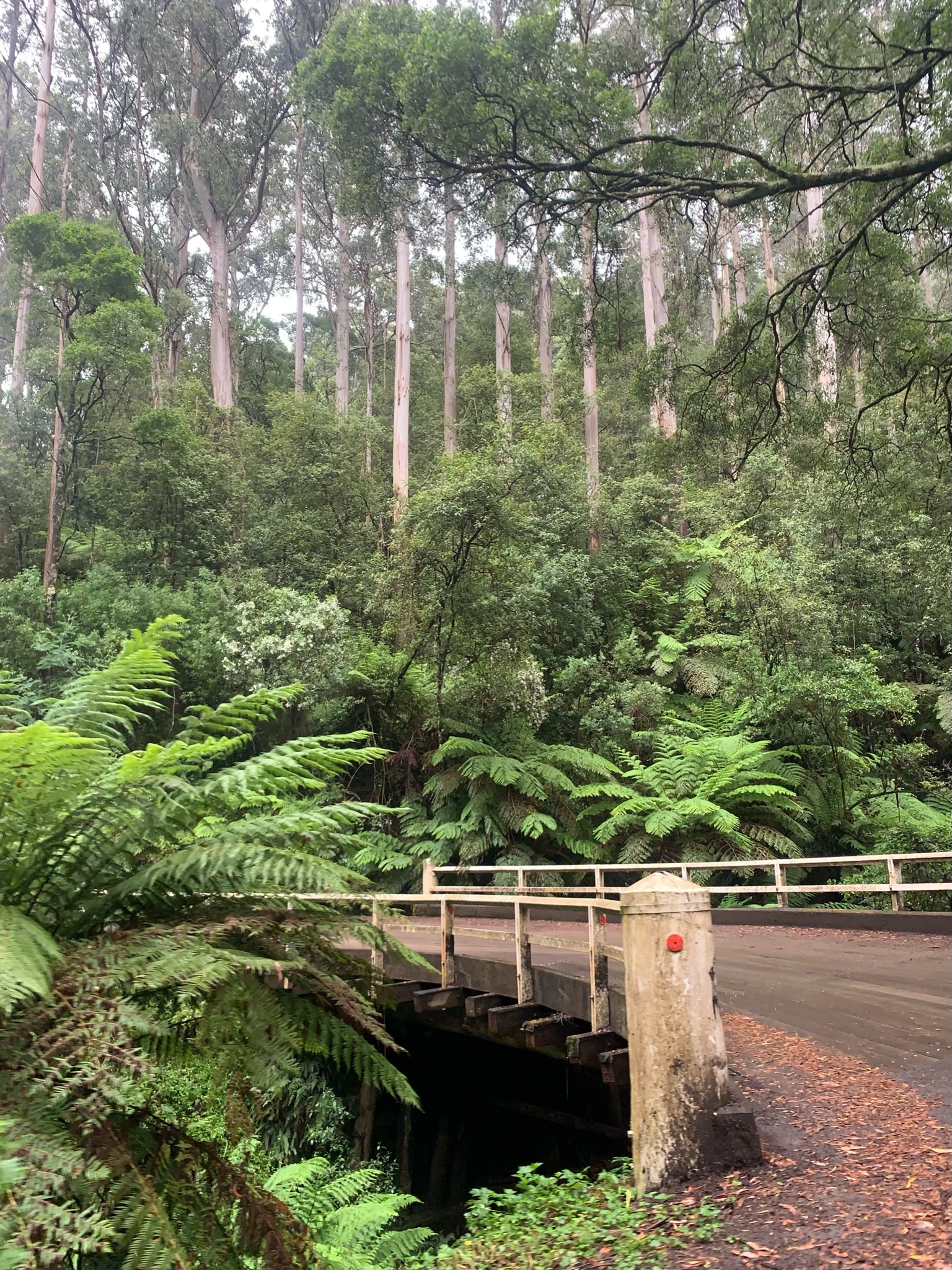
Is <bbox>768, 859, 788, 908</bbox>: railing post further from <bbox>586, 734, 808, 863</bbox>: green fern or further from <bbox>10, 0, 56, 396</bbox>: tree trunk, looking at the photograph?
<bbox>10, 0, 56, 396</bbox>: tree trunk

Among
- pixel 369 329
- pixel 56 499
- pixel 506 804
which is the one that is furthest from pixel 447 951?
pixel 369 329

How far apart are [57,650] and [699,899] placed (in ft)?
45.7

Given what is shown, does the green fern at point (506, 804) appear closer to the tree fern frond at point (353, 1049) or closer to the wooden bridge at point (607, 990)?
the wooden bridge at point (607, 990)

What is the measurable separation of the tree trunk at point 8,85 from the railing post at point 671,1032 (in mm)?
33302

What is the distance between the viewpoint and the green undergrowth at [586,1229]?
299cm

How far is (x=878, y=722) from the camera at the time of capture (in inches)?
627

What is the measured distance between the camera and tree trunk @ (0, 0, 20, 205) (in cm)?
2719

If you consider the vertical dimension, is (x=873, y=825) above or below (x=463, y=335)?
below

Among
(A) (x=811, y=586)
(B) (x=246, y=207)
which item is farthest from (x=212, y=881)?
(B) (x=246, y=207)

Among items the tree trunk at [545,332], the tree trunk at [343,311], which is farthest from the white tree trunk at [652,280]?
the tree trunk at [343,311]

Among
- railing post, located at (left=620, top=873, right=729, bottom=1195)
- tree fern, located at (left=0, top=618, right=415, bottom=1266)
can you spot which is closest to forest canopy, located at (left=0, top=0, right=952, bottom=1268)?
tree fern, located at (left=0, top=618, right=415, bottom=1266)

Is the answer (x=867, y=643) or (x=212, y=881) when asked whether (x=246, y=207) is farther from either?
(x=212, y=881)

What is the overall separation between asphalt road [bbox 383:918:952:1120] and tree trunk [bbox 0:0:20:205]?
3040cm

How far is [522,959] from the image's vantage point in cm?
651
